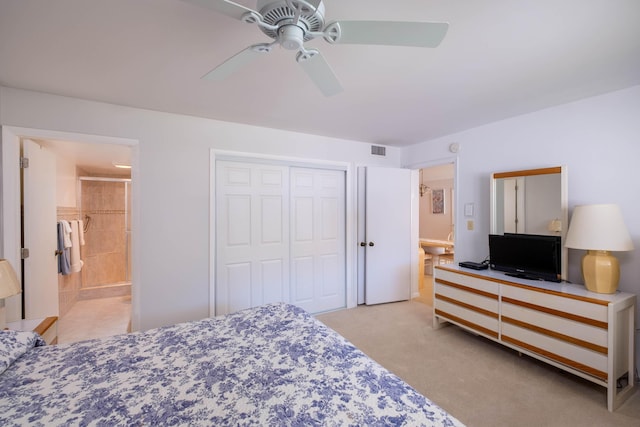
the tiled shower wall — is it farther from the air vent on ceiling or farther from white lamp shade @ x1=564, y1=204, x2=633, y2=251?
white lamp shade @ x1=564, y1=204, x2=633, y2=251

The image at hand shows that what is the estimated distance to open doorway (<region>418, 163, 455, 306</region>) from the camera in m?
5.66

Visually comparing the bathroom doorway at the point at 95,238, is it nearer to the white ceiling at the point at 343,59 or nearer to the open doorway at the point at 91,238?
the open doorway at the point at 91,238

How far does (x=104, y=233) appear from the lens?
4680mm

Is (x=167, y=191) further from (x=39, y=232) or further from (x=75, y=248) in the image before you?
(x=75, y=248)

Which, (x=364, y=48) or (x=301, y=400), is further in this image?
(x=364, y=48)

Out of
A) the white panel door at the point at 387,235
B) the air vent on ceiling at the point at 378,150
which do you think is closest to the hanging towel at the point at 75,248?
the white panel door at the point at 387,235

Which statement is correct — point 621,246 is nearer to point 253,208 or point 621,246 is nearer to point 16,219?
point 253,208

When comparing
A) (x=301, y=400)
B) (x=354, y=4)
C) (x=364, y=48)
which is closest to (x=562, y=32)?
(x=364, y=48)

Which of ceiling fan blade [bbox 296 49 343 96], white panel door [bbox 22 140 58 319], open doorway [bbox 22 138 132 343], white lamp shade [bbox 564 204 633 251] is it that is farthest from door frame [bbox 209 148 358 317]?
white lamp shade [bbox 564 204 633 251]

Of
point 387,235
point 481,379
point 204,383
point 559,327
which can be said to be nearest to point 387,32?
point 204,383

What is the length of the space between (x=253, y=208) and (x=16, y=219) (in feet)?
6.46

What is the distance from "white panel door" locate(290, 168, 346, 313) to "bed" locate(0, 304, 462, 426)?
187 cm

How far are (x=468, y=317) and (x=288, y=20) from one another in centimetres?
294

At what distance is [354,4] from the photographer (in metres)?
1.30
